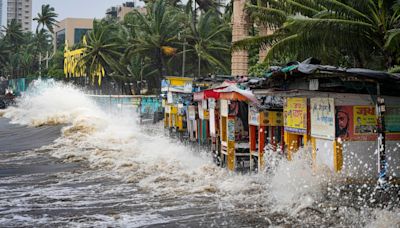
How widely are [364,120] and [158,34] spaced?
4220 cm

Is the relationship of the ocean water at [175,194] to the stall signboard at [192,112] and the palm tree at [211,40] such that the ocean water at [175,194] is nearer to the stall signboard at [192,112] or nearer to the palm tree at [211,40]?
the stall signboard at [192,112]

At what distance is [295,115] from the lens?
34.4 ft

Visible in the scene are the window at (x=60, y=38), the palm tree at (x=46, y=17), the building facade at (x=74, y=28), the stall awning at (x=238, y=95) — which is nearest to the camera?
the stall awning at (x=238, y=95)

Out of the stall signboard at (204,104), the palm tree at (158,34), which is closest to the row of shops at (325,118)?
the stall signboard at (204,104)

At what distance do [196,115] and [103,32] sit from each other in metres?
48.1

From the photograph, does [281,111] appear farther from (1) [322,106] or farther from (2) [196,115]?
(2) [196,115]

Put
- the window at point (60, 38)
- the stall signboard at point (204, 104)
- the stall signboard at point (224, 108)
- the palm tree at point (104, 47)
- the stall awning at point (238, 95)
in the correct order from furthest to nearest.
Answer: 1. the window at point (60, 38)
2. the palm tree at point (104, 47)
3. the stall signboard at point (204, 104)
4. the stall signboard at point (224, 108)
5. the stall awning at point (238, 95)

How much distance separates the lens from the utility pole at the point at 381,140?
8.70 metres

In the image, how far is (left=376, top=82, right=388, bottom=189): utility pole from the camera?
8.70m

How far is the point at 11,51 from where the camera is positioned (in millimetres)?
115750

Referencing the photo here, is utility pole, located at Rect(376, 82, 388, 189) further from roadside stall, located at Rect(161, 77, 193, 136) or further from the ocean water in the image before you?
roadside stall, located at Rect(161, 77, 193, 136)

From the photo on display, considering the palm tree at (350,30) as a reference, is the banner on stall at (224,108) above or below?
below

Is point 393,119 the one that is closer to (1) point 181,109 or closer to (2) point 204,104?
(2) point 204,104

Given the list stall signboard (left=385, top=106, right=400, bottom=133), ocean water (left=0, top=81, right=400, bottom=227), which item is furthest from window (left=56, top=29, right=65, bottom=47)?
stall signboard (left=385, top=106, right=400, bottom=133)
